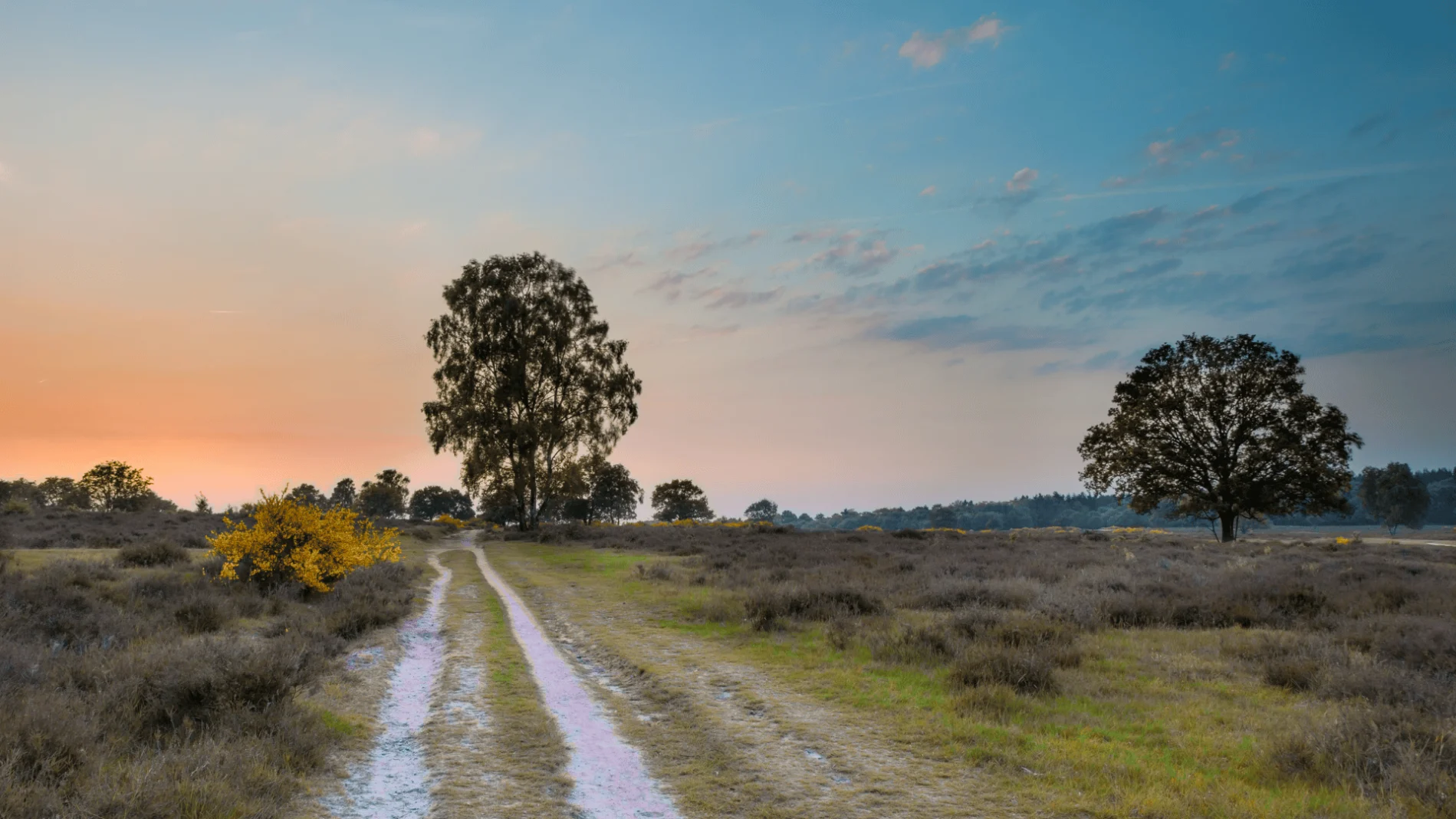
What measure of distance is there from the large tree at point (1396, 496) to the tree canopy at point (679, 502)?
10514 cm

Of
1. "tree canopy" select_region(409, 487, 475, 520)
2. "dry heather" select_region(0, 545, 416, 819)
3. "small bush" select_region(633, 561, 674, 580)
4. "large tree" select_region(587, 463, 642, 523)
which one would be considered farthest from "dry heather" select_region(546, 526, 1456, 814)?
"tree canopy" select_region(409, 487, 475, 520)

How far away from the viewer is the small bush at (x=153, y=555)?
64.8ft

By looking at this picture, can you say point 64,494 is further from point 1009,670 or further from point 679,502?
point 1009,670

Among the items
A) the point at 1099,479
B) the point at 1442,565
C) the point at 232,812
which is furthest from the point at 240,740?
the point at 1099,479

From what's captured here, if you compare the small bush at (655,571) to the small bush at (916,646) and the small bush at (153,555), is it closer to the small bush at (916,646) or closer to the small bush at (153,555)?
the small bush at (916,646)

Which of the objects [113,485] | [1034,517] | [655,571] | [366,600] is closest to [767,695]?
[366,600]

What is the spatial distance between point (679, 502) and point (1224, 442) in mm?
87419

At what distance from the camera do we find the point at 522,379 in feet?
159

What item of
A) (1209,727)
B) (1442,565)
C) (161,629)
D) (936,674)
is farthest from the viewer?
(1442,565)

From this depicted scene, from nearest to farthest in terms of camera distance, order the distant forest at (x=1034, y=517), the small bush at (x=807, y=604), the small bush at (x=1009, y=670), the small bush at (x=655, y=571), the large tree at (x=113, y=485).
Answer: the small bush at (x=1009, y=670)
the small bush at (x=807, y=604)
the small bush at (x=655, y=571)
the large tree at (x=113, y=485)
the distant forest at (x=1034, y=517)

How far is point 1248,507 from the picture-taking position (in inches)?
1606

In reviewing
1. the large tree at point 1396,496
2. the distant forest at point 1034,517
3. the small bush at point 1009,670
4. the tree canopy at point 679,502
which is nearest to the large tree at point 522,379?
the small bush at point 1009,670

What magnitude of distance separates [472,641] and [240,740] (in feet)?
23.1

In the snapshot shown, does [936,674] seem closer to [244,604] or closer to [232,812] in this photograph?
[232,812]
